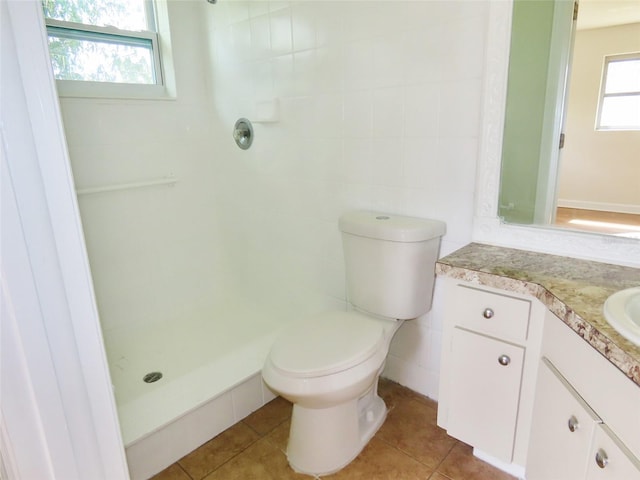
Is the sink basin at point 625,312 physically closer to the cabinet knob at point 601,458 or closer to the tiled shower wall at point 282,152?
the cabinet knob at point 601,458

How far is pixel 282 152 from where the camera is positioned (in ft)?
6.58

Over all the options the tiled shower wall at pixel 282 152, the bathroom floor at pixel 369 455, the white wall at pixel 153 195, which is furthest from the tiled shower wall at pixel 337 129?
the bathroom floor at pixel 369 455

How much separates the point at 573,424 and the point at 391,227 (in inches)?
30.5

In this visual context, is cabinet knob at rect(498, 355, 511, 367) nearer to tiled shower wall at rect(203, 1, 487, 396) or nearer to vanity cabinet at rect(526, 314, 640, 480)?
vanity cabinet at rect(526, 314, 640, 480)

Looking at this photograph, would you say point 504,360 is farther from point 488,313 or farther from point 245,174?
point 245,174

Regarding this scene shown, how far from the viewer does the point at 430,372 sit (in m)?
1.75

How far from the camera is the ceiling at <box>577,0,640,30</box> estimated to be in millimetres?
1109

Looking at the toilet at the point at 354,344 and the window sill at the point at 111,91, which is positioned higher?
the window sill at the point at 111,91

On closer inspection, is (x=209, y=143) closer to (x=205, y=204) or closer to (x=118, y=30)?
(x=205, y=204)

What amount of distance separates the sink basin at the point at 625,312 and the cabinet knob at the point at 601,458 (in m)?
0.25

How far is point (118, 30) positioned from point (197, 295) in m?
1.44

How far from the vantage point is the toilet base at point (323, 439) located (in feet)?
4.65

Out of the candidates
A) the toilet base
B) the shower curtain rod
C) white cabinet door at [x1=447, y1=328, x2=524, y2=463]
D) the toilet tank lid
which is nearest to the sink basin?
white cabinet door at [x1=447, y1=328, x2=524, y2=463]

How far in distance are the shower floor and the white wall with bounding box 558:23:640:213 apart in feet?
4.55
